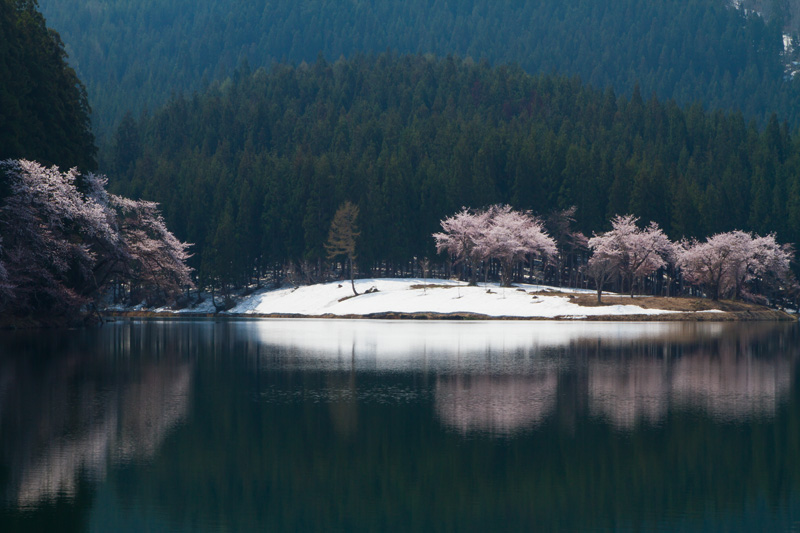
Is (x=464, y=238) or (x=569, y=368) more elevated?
(x=464, y=238)

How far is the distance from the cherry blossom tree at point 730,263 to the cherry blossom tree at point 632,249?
3.38 metres

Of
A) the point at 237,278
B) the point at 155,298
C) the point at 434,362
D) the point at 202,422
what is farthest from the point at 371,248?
the point at 202,422

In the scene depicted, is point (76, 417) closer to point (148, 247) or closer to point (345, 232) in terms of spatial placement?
point (148, 247)

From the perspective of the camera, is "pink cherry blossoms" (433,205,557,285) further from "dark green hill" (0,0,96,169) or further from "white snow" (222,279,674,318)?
"dark green hill" (0,0,96,169)

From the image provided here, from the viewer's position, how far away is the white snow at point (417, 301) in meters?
88.5

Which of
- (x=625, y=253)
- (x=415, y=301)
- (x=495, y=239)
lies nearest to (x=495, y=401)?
(x=415, y=301)

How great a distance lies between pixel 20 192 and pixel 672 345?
39.3 meters

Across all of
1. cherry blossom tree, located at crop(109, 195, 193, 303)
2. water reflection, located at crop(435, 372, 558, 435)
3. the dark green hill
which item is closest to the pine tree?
cherry blossom tree, located at crop(109, 195, 193, 303)

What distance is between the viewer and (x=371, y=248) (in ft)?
376

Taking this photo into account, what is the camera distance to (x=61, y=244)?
51156 millimetres

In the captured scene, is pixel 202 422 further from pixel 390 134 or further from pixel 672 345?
pixel 390 134

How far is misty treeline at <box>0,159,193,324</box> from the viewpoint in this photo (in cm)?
4956

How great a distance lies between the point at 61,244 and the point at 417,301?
168 feet

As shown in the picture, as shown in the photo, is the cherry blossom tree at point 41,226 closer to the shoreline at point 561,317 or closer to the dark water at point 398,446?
the dark water at point 398,446
